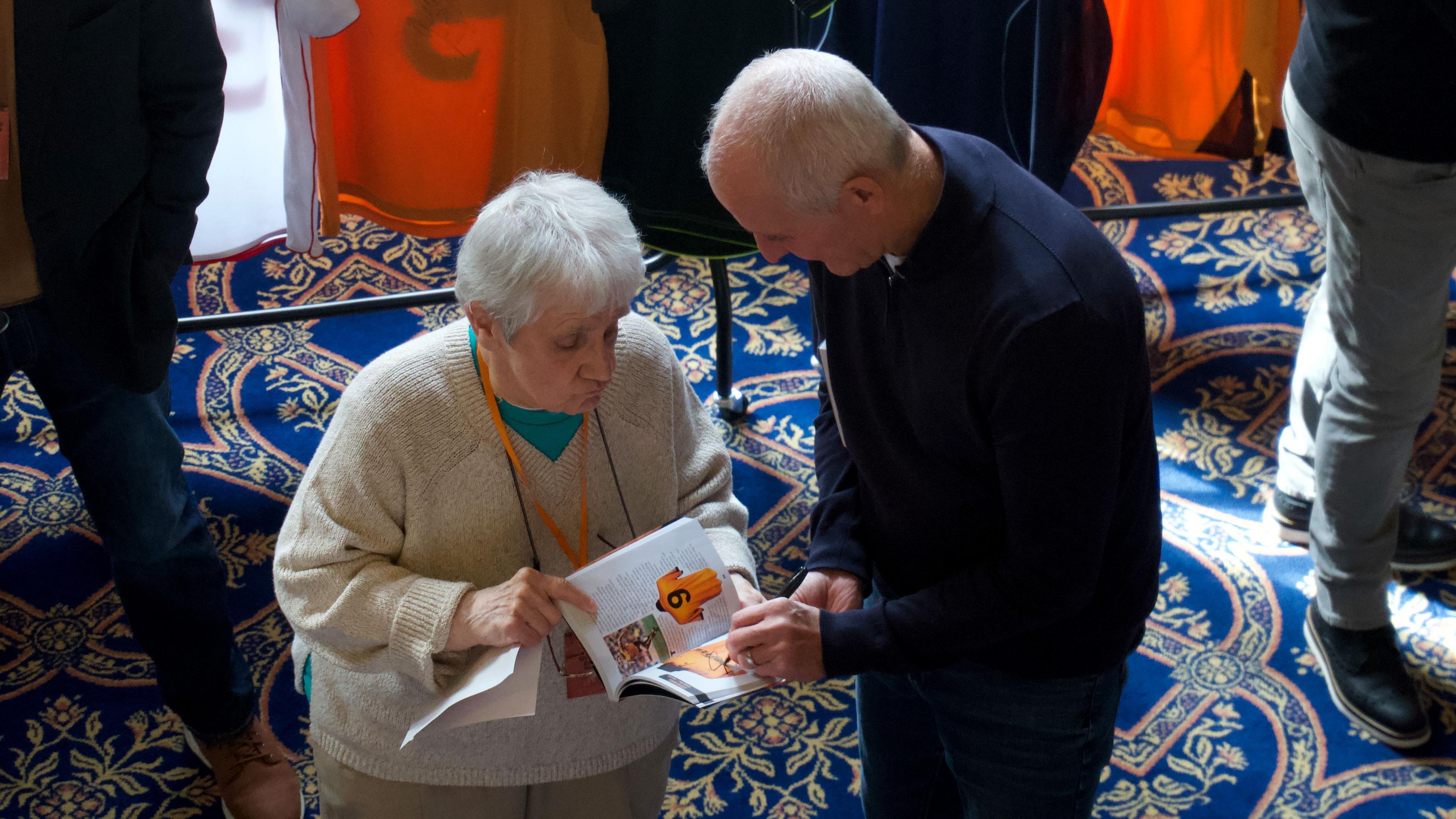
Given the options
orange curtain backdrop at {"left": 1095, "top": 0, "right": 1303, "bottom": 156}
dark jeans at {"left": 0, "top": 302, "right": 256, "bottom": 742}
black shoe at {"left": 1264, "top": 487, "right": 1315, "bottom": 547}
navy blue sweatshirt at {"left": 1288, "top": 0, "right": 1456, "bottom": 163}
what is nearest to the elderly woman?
dark jeans at {"left": 0, "top": 302, "right": 256, "bottom": 742}

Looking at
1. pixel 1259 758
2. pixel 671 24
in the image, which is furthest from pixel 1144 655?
pixel 671 24

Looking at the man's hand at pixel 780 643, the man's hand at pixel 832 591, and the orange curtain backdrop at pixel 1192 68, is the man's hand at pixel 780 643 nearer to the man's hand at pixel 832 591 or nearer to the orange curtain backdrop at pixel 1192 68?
the man's hand at pixel 832 591

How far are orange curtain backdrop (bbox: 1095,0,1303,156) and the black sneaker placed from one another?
816 millimetres

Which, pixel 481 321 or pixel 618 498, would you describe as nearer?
pixel 481 321

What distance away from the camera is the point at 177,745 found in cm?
237

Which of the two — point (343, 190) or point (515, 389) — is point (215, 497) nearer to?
point (343, 190)

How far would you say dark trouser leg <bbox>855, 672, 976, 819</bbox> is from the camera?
1773mm

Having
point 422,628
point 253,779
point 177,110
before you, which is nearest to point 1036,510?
point 422,628

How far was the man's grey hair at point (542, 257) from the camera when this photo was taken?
1.49m

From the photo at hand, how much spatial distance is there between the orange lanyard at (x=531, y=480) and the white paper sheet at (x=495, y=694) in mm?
179

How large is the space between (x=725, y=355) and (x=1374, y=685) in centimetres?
159

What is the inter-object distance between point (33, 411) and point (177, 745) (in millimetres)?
1216

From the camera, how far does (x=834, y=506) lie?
1.71 metres

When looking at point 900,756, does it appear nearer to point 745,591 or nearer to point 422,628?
point 745,591
